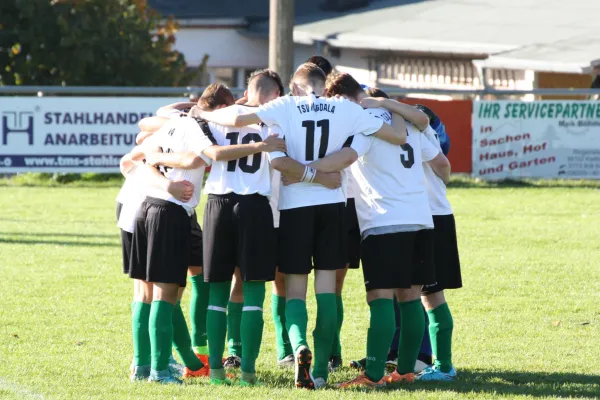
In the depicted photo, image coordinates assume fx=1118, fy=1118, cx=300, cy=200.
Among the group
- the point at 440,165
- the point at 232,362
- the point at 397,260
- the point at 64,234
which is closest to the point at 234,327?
the point at 232,362

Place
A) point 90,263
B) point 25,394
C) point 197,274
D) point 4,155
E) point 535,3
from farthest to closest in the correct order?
point 535,3
point 4,155
point 90,263
point 197,274
point 25,394

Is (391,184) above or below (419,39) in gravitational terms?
below

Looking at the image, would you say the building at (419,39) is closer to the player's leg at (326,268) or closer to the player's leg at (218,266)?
the player's leg at (326,268)

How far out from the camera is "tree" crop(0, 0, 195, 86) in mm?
22578

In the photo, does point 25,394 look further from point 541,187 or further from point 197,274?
point 541,187

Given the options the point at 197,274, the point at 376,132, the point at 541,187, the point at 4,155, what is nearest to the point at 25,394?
the point at 197,274

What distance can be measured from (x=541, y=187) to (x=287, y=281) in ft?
44.1

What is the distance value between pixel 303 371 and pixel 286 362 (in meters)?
0.94

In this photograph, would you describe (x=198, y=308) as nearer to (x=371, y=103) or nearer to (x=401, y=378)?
(x=401, y=378)

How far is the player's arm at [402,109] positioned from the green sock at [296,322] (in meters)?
1.30

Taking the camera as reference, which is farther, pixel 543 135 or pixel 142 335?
pixel 543 135

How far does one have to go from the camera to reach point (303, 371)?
21.6 feet

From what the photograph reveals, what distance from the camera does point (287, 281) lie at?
22.7ft

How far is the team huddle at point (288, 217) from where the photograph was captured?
671cm
